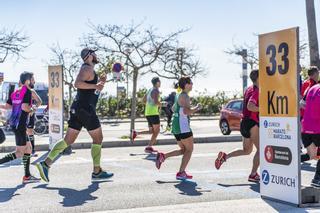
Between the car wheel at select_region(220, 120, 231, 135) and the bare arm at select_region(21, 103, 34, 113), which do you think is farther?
the car wheel at select_region(220, 120, 231, 135)

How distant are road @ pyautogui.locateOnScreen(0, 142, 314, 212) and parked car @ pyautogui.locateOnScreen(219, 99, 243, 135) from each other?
27.4 ft

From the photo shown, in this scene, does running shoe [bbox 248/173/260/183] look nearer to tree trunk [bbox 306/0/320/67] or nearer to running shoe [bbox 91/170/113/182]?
running shoe [bbox 91/170/113/182]

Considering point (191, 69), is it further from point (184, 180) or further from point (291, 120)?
point (291, 120)

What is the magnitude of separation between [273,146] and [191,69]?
3169cm

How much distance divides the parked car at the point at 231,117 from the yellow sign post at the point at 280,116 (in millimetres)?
13319

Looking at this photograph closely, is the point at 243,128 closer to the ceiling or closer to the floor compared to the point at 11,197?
closer to the ceiling

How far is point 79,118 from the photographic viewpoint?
9.11 m

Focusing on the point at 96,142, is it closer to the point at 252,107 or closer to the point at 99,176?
the point at 99,176

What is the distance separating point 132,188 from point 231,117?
12.5m

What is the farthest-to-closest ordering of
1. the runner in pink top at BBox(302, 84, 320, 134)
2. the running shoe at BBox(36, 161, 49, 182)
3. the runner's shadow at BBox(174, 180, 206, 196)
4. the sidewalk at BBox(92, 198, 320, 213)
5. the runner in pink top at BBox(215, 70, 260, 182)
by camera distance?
the running shoe at BBox(36, 161, 49, 182)
the runner in pink top at BBox(215, 70, 260, 182)
the runner in pink top at BBox(302, 84, 320, 134)
the runner's shadow at BBox(174, 180, 206, 196)
the sidewalk at BBox(92, 198, 320, 213)

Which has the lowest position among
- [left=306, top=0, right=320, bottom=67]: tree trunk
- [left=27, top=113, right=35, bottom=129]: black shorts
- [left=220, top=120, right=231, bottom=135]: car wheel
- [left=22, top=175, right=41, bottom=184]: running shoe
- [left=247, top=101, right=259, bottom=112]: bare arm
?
[left=22, top=175, right=41, bottom=184]: running shoe

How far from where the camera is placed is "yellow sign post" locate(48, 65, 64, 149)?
1368 cm

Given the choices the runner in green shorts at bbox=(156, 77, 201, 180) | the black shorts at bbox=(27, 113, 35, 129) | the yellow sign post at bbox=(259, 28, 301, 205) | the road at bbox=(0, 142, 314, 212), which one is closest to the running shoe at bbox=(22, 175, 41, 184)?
the road at bbox=(0, 142, 314, 212)

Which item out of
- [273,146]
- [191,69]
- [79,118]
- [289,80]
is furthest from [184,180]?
[191,69]
